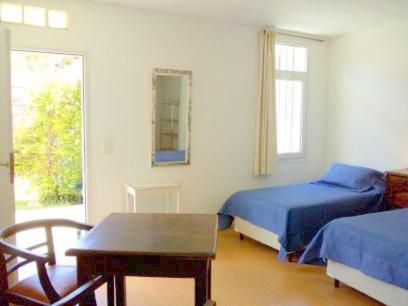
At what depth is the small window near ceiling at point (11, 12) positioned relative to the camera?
328 cm

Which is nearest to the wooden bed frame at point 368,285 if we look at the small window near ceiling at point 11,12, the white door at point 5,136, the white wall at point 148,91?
the white wall at point 148,91

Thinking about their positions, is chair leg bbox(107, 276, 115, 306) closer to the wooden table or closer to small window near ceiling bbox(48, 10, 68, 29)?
the wooden table

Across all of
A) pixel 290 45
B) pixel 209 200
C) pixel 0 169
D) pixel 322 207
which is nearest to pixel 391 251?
pixel 322 207

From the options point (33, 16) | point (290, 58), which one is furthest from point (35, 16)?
point (290, 58)

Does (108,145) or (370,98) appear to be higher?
(370,98)

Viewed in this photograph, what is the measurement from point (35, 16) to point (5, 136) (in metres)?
1.34

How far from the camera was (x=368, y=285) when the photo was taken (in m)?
2.65

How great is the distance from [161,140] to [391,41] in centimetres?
286

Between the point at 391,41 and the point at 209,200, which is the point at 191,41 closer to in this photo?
the point at 209,200

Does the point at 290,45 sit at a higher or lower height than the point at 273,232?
higher

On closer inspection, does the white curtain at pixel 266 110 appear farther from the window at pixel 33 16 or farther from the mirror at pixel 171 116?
the window at pixel 33 16

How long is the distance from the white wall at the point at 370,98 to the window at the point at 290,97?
1.45ft

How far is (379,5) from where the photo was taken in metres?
3.71

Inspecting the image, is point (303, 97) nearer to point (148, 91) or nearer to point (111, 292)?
point (148, 91)
